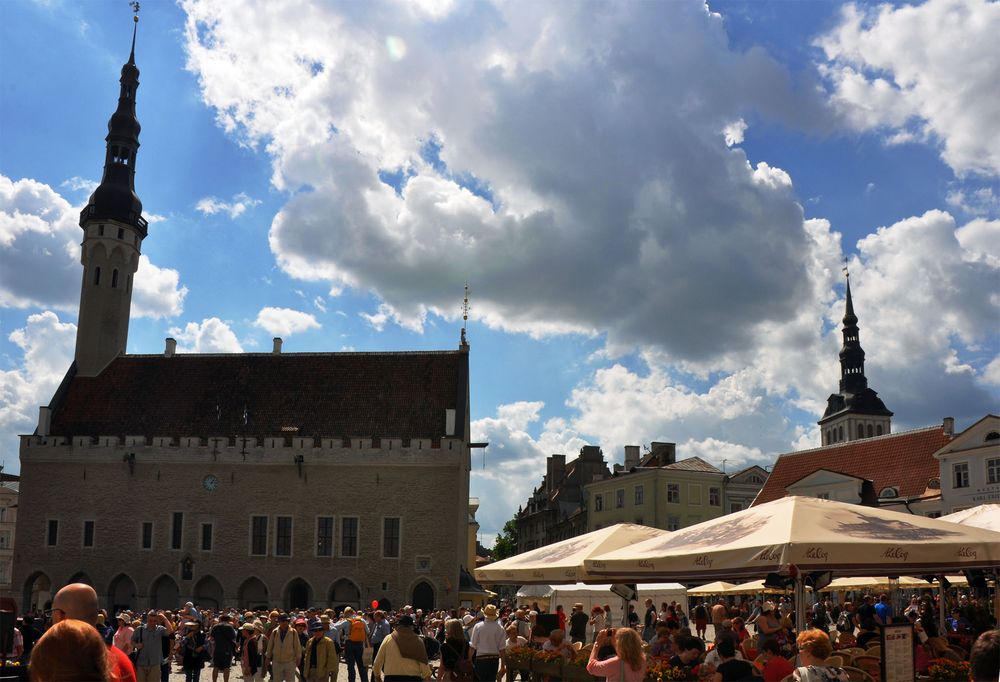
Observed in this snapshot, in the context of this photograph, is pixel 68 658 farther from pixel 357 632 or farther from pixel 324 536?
pixel 324 536

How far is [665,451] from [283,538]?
1152 inches

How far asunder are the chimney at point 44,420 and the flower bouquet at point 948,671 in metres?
44.0

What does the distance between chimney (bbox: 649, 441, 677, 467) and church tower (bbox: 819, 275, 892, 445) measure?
30.5 metres

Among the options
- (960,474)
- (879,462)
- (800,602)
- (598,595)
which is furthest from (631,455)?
(800,602)

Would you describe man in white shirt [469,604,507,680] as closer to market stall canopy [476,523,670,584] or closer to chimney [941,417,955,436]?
market stall canopy [476,523,670,584]

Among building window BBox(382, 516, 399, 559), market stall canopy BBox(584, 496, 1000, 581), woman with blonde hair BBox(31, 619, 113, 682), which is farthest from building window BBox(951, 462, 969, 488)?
woman with blonde hair BBox(31, 619, 113, 682)

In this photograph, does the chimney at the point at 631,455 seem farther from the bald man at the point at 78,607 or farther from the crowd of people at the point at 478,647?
the bald man at the point at 78,607

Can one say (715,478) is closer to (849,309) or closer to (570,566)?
(849,309)

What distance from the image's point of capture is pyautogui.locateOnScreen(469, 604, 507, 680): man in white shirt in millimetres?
12820

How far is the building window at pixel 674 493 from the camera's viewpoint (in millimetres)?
58406

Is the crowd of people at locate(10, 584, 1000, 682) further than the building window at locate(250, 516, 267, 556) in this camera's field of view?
No

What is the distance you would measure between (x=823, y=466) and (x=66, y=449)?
123 feet

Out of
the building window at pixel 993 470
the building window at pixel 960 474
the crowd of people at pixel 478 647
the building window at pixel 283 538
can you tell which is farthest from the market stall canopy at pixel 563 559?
the building window at pixel 960 474

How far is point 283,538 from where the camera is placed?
42.5 metres
